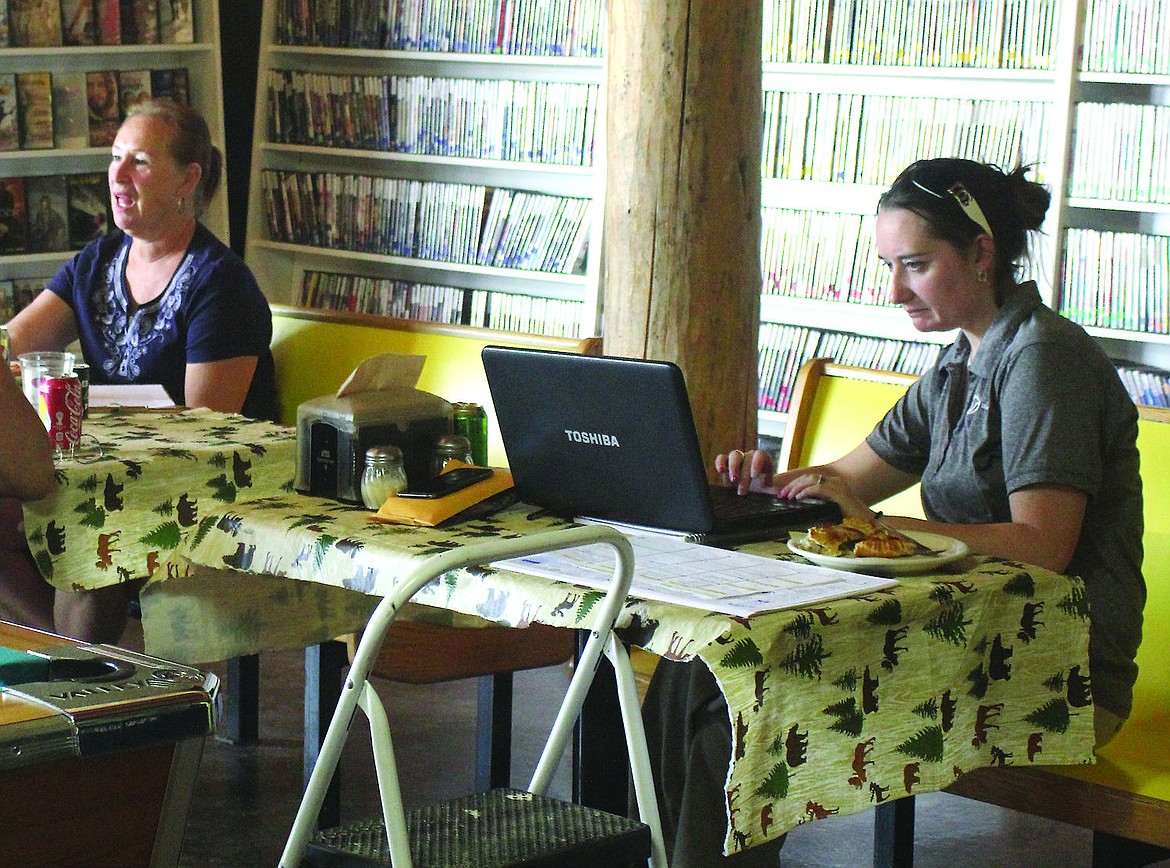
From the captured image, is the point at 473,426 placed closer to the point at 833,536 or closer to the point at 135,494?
the point at 135,494

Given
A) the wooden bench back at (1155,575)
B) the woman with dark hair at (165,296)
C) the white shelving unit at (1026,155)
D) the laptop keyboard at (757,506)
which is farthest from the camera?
the white shelving unit at (1026,155)

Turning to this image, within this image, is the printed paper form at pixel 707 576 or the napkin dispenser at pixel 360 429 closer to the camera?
the printed paper form at pixel 707 576

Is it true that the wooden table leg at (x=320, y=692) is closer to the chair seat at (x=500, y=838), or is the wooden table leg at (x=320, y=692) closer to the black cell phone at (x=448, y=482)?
the black cell phone at (x=448, y=482)

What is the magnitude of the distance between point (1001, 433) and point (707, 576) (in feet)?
2.27

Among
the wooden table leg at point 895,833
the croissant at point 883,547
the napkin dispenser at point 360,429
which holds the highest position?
the napkin dispenser at point 360,429

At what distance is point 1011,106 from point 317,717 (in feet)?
7.95

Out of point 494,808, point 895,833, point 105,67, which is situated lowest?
point 895,833

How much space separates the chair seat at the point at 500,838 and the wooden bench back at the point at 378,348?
1.65 m

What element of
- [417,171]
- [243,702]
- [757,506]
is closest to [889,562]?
[757,506]

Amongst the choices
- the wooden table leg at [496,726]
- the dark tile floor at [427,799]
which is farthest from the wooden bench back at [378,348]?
the wooden table leg at [496,726]

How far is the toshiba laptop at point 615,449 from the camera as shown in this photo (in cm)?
189

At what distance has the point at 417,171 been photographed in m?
5.33

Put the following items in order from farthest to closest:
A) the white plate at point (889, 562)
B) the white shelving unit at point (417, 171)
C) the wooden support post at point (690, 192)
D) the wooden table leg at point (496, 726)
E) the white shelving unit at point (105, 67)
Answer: the white shelving unit at point (105, 67), the white shelving unit at point (417, 171), the wooden support post at point (690, 192), the wooden table leg at point (496, 726), the white plate at point (889, 562)

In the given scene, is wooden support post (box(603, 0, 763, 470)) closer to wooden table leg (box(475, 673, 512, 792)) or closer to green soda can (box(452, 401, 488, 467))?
wooden table leg (box(475, 673, 512, 792))
